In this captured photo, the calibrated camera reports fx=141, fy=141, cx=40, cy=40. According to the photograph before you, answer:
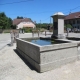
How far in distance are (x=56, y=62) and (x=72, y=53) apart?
3.48 ft

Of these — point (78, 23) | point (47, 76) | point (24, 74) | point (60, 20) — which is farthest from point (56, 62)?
point (78, 23)

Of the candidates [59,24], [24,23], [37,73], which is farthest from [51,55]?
[24,23]

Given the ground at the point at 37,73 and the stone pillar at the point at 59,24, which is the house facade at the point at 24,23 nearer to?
the stone pillar at the point at 59,24

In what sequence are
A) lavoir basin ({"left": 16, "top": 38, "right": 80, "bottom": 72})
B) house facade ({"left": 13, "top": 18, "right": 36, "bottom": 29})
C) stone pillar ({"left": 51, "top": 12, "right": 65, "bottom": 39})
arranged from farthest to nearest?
house facade ({"left": 13, "top": 18, "right": 36, "bottom": 29}) < stone pillar ({"left": 51, "top": 12, "right": 65, "bottom": 39}) < lavoir basin ({"left": 16, "top": 38, "right": 80, "bottom": 72})

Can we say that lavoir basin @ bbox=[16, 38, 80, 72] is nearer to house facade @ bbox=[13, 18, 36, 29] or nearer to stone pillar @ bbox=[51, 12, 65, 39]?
stone pillar @ bbox=[51, 12, 65, 39]

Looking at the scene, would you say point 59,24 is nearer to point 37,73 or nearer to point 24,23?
point 37,73

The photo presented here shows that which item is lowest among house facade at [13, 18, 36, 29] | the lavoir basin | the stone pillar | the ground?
the ground

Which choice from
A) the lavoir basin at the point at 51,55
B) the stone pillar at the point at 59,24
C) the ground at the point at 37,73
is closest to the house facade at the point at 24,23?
the stone pillar at the point at 59,24

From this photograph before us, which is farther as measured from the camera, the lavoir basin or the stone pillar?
the stone pillar

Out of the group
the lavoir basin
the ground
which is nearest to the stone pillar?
the lavoir basin

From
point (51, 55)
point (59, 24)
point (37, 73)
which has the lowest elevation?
point (37, 73)

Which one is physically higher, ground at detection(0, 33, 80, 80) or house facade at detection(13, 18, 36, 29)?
house facade at detection(13, 18, 36, 29)

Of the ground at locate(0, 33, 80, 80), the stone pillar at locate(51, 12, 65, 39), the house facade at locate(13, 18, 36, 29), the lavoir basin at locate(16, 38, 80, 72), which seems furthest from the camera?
the house facade at locate(13, 18, 36, 29)

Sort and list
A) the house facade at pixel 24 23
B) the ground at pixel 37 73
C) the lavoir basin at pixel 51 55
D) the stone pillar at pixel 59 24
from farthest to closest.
A: 1. the house facade at pixel 24 23
2. the stone pillar at pixel 59 24
3. the lavoir basin at pixel 51 55
4. the ground at pixel 37 73
